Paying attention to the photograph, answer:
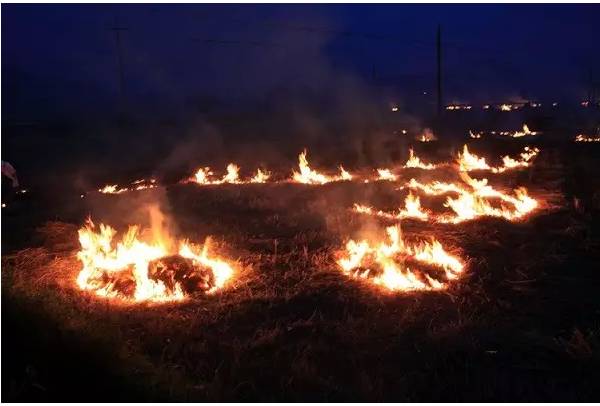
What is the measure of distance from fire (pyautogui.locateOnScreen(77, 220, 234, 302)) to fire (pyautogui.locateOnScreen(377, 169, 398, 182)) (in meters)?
9.84

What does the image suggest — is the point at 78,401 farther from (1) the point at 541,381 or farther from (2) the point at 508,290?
(2) the point at 508,290

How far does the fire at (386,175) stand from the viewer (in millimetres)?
17531

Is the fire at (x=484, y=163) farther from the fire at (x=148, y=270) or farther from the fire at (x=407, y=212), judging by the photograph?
the fire at (x=148, y=270)

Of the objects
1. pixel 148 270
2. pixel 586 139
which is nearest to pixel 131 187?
pixel 148 270

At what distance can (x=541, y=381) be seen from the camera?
4.84 metres

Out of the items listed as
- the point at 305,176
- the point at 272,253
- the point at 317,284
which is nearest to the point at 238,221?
the point at 272,253

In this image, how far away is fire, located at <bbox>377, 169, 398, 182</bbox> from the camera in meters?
17.5

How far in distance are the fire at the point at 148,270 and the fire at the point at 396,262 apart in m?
2.11

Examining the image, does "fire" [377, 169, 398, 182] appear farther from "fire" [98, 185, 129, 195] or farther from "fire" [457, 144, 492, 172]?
"fire" [98, 185, 129, 195]

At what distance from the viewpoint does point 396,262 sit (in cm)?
829

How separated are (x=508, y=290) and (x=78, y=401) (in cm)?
574

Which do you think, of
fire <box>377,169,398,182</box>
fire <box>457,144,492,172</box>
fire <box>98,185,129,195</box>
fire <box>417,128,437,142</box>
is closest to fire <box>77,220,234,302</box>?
fire <box>98,185,129,195</box>

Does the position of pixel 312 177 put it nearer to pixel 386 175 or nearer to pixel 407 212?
pixel 386 175

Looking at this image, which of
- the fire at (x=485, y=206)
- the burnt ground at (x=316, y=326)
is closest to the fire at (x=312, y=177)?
the fire at (x=485, y=206)
